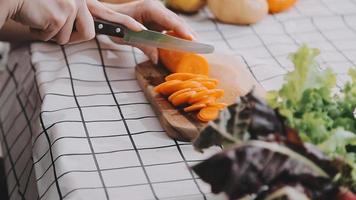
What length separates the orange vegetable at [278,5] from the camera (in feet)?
4.50

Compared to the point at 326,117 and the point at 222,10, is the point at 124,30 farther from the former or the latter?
the point at 326,117

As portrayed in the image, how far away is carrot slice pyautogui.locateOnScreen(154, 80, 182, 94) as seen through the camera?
973 millimetres

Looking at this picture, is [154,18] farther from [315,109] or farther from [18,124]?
Result: [315,109]

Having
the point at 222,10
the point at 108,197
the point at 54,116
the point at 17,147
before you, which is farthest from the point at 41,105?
the point at 222,10

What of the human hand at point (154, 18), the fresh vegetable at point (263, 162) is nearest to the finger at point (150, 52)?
the human hand at point (154, 18)

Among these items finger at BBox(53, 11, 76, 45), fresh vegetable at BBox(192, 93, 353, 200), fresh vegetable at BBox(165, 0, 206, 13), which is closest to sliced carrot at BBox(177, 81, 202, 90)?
finger at BBox(53, 11, 76, 45)

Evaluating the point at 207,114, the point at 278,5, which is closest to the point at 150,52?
the point at 207,114

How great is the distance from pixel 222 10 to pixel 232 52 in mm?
166

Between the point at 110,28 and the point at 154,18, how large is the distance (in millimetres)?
115

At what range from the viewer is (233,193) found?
23.0 inches

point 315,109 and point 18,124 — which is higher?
point 315,109

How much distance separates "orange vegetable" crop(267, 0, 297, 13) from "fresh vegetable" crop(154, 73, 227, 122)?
0.45 metres

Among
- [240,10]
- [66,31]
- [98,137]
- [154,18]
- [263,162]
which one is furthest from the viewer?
[240,10]

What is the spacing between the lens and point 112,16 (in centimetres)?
107
